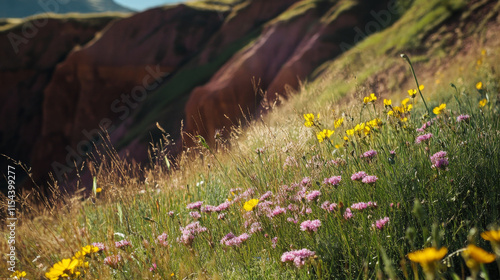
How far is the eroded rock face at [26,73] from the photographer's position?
40875 millimetres

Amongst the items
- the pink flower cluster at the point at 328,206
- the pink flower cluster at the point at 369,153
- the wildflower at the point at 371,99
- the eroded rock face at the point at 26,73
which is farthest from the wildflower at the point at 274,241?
the eroded rock face at the point at 26,73

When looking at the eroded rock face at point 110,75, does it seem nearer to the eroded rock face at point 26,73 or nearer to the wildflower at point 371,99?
the eroded rock face at point 26,73

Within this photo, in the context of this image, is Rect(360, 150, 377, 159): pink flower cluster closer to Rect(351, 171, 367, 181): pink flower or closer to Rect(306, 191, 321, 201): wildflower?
Rect(351, 171, 367, 181): pink flower

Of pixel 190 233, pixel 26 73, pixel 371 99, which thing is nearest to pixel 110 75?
pixel 26 73

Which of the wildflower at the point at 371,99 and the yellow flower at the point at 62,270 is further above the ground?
the wildflower at the point at 371,99

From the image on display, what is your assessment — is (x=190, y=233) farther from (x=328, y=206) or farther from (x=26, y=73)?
(x=26, y=73)

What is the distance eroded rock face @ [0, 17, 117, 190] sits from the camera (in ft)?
134

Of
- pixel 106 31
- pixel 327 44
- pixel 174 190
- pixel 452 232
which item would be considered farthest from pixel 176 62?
pixel 452 232

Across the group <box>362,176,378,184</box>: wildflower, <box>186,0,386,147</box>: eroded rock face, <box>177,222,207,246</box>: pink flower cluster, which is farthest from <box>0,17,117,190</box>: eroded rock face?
<box>362,176,378,184</box>: wildflower

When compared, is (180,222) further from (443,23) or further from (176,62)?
(176,62)

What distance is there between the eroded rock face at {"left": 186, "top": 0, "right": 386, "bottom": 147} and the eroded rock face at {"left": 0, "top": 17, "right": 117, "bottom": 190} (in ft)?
85.0

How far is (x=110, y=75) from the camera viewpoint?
3647 cm

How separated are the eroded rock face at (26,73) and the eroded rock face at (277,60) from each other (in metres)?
25.9

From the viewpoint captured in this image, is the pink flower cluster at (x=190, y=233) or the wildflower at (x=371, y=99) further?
Answer: the wildflower at (x=371, y=99)
